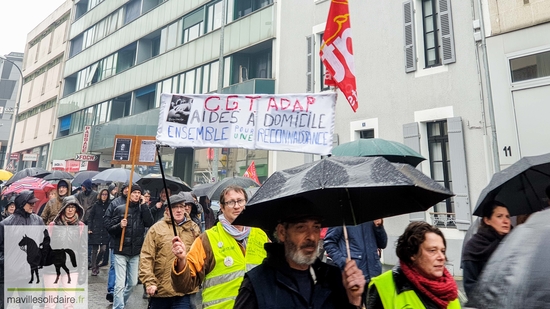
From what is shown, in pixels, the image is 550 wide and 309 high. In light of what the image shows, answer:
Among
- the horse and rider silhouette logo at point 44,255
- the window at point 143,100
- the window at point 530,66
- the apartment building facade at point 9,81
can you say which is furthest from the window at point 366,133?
the apartment building facade at point 9,81

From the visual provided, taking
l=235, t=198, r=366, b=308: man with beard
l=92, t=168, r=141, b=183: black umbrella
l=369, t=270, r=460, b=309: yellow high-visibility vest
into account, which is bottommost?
l=369, t=270, r=460, b=309: yellow high-visibility vest

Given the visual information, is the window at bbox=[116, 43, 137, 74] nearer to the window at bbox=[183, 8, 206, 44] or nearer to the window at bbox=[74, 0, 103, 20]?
the window at bbox=[183, 8, 206, 44]

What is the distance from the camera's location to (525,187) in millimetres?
4102

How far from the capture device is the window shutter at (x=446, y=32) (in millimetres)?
11772

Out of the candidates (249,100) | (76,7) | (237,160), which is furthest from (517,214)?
(76,7)

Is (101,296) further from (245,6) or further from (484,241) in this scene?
(245,6)

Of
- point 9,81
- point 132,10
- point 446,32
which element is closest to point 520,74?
point 446,32

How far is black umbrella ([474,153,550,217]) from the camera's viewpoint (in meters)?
3.97

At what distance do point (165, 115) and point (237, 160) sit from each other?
1472cm

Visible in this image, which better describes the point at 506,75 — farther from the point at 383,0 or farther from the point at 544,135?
the point at 383,0

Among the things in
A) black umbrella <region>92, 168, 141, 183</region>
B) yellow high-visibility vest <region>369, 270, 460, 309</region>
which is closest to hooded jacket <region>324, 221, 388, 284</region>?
yellow high-visibility vest <region>369, 270, 460, 309</region>

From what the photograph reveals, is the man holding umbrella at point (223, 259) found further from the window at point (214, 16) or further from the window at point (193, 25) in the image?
the window at point (193, 25)

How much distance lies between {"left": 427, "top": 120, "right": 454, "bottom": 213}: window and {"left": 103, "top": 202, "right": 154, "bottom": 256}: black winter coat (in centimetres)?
837

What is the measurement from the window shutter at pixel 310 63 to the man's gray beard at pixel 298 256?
13.5m
